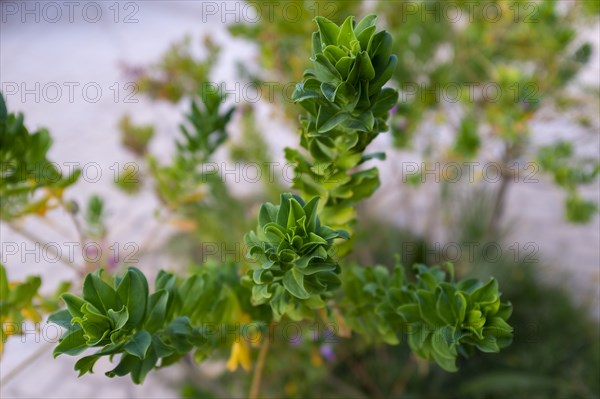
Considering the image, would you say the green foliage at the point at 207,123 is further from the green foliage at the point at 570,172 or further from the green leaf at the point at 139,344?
the green foliage at the point at 570,172

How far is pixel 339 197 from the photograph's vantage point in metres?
0.51

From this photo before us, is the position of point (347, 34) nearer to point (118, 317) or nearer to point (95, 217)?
point (118, 317)

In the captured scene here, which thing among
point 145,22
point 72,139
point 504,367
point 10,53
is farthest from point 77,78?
point 504,367

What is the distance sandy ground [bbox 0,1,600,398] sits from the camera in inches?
46.2

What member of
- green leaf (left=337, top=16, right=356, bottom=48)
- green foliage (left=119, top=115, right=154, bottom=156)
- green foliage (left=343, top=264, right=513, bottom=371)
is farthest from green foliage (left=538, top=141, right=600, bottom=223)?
green foliage (left=119, top=115, right=154, bottom=156)

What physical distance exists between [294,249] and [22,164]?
41 centimetres

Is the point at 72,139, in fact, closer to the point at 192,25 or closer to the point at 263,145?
the point at 263,145

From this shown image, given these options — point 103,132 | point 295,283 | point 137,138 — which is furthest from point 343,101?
point 103,132

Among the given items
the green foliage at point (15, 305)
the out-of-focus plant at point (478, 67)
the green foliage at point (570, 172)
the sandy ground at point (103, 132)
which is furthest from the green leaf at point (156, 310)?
the green foliage at point (570, 172)

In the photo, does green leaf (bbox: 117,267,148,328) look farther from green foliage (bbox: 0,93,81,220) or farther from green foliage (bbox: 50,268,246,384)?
green foliage (bbox: 0,93,81,220)

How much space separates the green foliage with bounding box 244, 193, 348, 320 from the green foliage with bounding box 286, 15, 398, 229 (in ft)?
0.26

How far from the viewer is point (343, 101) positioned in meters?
0.43

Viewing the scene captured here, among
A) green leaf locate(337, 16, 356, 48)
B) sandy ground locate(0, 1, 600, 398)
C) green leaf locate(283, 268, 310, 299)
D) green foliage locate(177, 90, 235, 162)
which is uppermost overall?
green leaf locate(337, 16, 356, 48)

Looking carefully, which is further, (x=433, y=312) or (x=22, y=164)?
(x=22, y=164)
